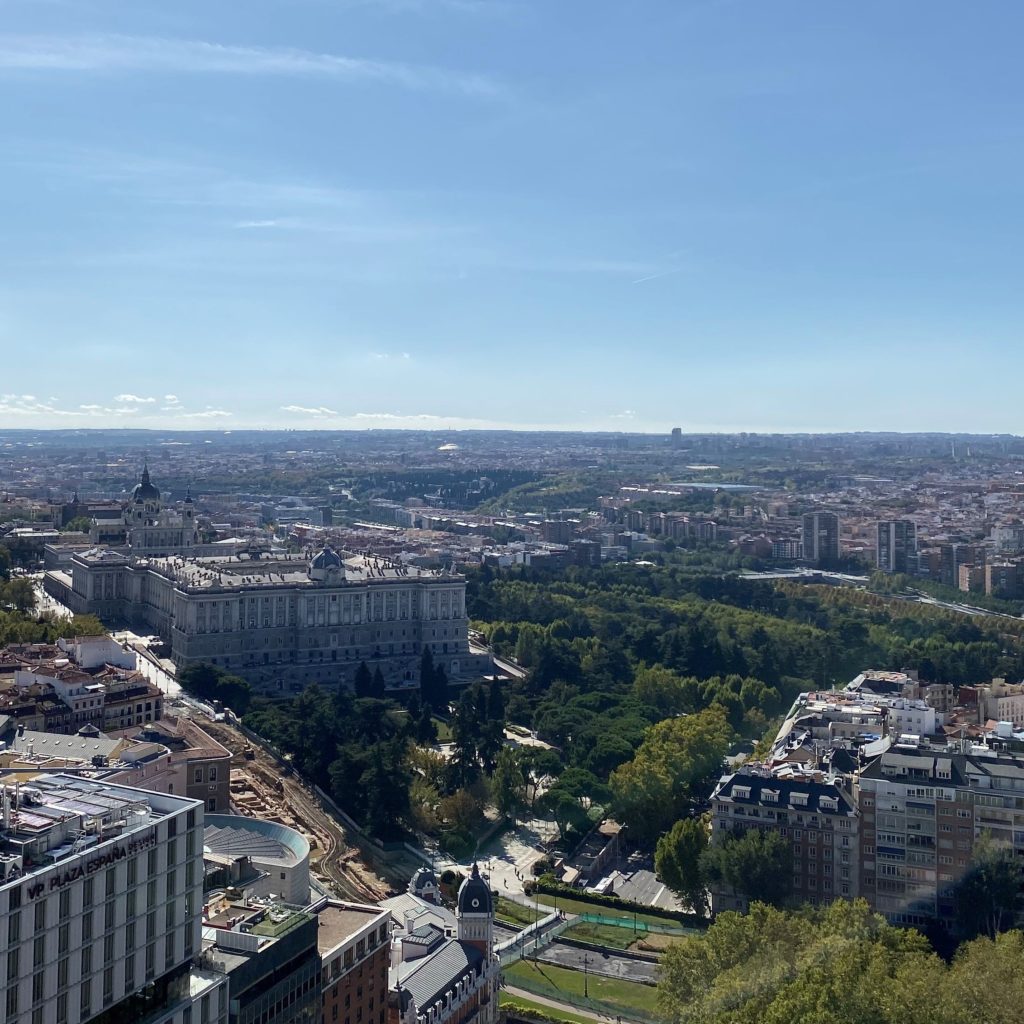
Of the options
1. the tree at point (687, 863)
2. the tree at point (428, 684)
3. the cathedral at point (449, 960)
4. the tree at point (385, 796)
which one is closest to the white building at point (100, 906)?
the cathedral at point (449, 960)

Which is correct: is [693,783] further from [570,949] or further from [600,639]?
[600,639]

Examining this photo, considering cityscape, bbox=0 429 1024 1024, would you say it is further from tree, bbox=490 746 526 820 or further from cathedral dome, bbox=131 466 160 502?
cathedral dome, bbox=131 466 160 502

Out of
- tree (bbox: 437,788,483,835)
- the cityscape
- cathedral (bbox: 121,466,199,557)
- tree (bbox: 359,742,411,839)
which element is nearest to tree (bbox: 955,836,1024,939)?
the cityscape

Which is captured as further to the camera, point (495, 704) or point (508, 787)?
point (495, 704)

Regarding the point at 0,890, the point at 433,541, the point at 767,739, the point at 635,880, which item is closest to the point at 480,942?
the point at 635,880

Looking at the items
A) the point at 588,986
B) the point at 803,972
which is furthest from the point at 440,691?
the point at 803,972

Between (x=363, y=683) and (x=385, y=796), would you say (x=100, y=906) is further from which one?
(x=363, y=683)
